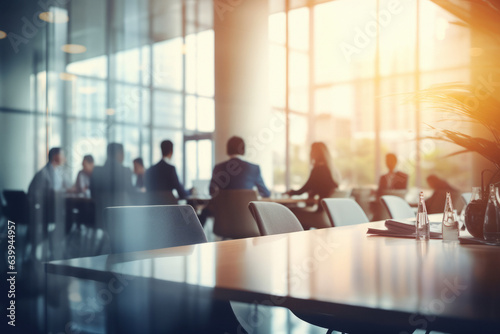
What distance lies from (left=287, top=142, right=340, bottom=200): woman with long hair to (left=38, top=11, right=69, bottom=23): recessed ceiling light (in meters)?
3.20

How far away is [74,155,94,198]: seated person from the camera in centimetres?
641

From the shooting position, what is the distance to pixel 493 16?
5.76ft

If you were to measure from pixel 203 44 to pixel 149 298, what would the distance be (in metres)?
8.09

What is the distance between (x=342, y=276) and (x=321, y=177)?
13.7 ft

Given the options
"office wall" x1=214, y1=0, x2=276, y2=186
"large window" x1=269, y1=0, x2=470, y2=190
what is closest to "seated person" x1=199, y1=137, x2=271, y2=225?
"office wall" x1=214, y1=0, x2=276, y2=186

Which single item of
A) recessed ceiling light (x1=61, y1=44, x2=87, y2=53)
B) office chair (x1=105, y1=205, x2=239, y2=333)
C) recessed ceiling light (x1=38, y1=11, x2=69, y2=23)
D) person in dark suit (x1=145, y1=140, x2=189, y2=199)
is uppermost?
recessed ceiling light (x1=38, y1=11, x2=69, y2=23)

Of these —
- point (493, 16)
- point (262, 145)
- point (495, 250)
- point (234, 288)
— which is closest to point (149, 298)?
point (234, 288)

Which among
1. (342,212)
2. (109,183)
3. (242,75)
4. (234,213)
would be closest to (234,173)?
(234,213)

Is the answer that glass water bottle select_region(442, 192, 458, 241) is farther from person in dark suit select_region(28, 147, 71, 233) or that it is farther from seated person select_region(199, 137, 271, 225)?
person in dark suit select_region(28, 147, 71, 233)

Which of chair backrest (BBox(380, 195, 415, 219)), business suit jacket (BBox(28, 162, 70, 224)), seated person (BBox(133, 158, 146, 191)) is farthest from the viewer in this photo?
seated person (BBox(133, 158, 146, 191))

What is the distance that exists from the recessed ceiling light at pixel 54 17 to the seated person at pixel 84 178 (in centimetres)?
175

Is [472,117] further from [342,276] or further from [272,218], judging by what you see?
[342,276]

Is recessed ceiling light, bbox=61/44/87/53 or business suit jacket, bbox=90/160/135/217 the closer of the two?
business suit jacket, bbox=90/160/135/217

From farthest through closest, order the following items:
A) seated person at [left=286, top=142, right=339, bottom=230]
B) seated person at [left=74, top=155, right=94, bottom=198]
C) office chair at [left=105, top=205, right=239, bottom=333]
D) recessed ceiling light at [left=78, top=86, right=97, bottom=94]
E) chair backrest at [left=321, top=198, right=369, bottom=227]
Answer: recessed ceiling light at [left=78, top=86, right=97, bottom=94] < seated person at [left=74, top=155, right=94, bottom=198] < seated person at [left=286, top=142, right=339, bottom=230] < chair backrest at [left=321, top=198, right=369, bottom=227] < office chair at [left=105, top=205, right=239, bottom=333]
